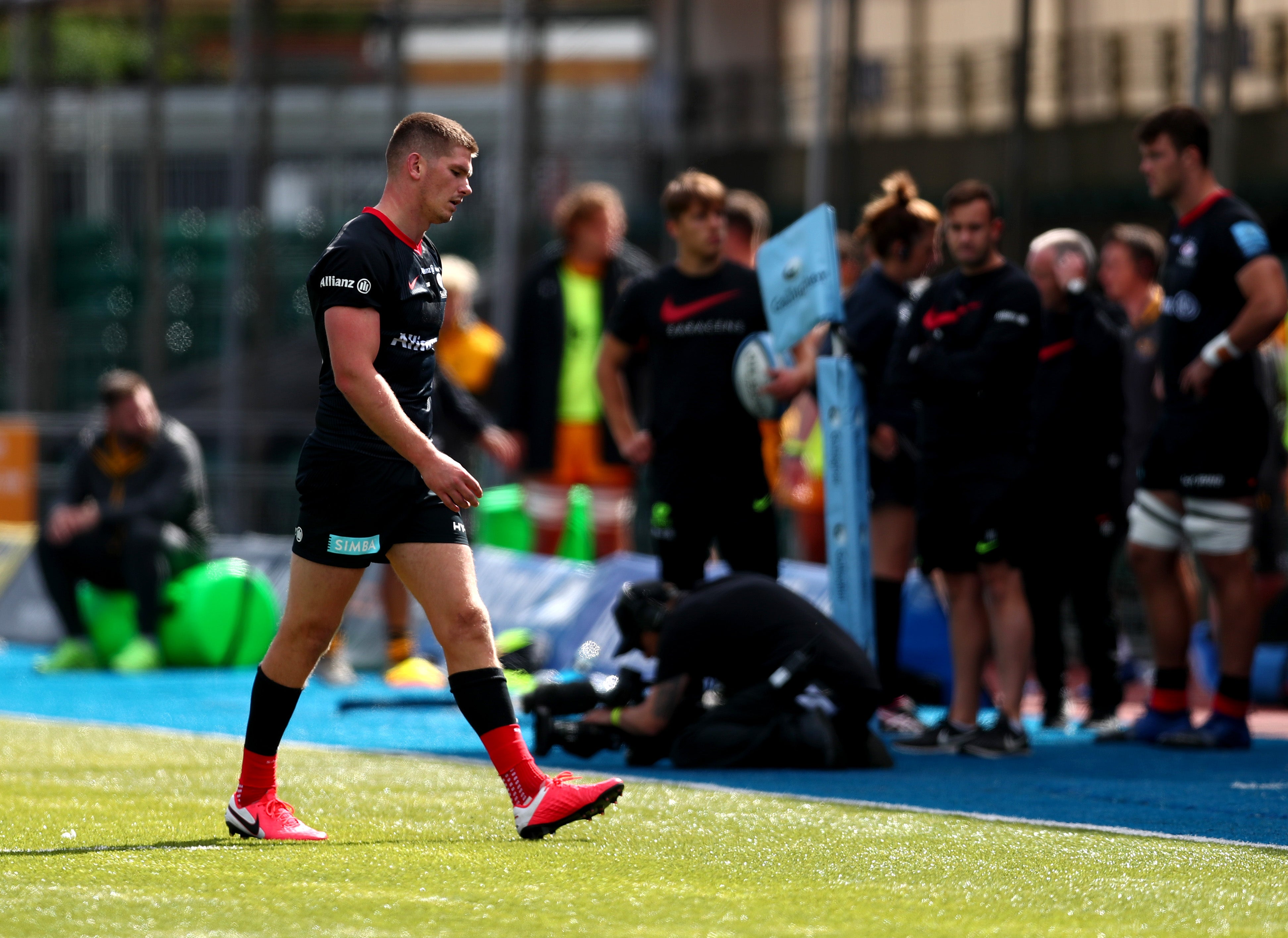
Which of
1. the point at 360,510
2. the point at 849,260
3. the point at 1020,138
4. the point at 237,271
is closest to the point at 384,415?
the point at 360,510

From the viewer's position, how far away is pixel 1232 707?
7.74 metres

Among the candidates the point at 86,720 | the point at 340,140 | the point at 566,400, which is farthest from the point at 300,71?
the point at 86,720

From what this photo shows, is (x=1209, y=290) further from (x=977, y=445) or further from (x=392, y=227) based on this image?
(x=392, y=227)

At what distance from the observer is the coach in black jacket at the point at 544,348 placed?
35.1 feet

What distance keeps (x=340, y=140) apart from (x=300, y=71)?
987 millimetres

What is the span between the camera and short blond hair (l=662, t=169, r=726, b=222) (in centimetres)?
780

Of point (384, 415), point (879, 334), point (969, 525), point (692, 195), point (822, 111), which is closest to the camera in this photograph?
point (384, 415)

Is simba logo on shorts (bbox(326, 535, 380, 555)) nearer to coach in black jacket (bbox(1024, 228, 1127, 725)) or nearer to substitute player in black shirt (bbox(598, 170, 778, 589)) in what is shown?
substitute player in black shirt (bbox(598, 170, 778, 589))

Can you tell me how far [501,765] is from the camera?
513cm

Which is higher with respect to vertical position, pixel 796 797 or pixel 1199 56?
pixel 1199 56

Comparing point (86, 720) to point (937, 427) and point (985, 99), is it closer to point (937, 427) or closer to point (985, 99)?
point (937, 427)

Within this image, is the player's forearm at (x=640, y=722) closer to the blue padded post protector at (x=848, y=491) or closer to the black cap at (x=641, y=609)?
the black cap at (x=641, y=609)

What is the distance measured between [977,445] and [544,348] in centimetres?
368

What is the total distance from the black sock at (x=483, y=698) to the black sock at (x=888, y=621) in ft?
11.2
